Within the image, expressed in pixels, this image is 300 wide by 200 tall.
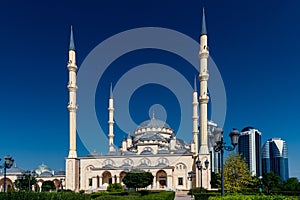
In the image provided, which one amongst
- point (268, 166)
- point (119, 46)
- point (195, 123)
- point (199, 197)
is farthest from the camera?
point (268, 166)

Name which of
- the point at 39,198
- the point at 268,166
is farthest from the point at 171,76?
the point at 268,166

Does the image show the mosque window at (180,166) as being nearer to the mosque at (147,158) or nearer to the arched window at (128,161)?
the mosque at (147,158)

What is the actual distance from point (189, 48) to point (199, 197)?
66.6 feet

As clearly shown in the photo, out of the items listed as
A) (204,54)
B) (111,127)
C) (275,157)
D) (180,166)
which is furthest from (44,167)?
(275,157)

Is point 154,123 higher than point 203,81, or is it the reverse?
point 203,81

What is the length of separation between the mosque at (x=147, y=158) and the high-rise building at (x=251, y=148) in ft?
95.1

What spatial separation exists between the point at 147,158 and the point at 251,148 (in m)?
37.0

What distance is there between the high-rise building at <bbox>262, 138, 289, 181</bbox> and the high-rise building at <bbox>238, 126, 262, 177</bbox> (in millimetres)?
4879

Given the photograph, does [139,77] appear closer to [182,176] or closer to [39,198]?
[182,176]

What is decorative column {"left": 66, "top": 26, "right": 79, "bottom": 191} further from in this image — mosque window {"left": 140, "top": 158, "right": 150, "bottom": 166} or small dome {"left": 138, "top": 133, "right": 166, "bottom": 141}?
small dome {"left": 138, "top": 133, "right": 166, "bottom": 141}

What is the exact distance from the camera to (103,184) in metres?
42.6

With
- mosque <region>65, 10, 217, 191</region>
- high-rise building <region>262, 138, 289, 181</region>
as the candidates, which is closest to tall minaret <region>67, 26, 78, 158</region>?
mosque <region>65, 10, 217, 191</region>

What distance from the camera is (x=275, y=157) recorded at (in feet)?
257

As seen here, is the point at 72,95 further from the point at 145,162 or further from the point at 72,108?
the point at 145,162
